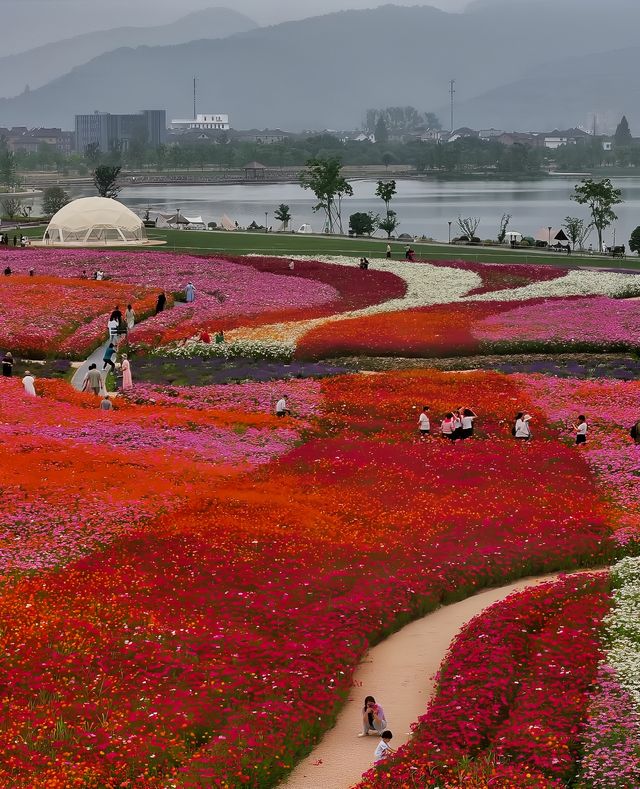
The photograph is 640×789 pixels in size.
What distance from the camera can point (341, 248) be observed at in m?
111

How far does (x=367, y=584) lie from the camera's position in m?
27.1

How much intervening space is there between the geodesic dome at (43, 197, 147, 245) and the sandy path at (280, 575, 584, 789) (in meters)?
83.9

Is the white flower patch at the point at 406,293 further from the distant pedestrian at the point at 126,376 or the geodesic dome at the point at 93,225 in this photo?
the geodesic dome at the point at 93,225

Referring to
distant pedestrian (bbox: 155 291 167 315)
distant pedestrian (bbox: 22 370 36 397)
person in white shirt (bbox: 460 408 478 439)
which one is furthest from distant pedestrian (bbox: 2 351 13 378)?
person in white shirt (bbox: 460 408 478 439)

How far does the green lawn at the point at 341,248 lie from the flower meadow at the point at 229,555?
58.3 meters

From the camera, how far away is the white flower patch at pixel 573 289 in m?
73.5

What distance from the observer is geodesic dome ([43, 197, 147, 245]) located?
108 meters

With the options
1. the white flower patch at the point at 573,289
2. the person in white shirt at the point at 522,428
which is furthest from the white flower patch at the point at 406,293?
the person in white shirt at the point at 522,428

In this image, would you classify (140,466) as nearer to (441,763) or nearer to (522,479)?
(522,479)

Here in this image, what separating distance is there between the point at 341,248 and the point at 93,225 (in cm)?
2131

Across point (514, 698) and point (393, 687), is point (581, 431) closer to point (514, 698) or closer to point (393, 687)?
point (393, 687)

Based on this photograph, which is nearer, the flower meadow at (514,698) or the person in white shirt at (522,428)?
the flower meadow at (514,698)

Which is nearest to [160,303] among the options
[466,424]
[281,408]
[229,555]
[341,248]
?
[281,408]

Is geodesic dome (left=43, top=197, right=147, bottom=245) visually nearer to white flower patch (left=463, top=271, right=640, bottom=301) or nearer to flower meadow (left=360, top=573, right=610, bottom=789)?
white flower patch (left=463, top=271, right=640, bottom=301)
